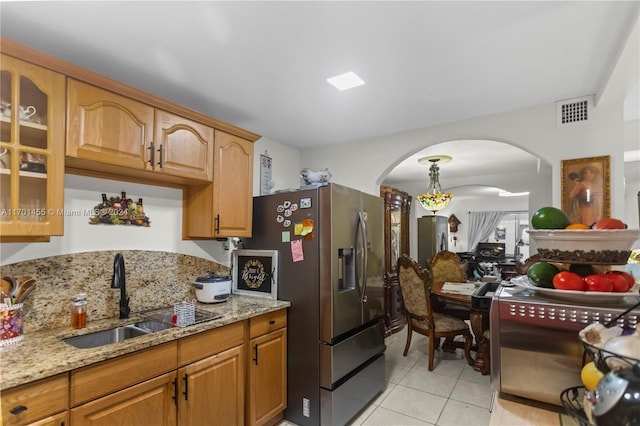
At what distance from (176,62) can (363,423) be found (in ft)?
9.38

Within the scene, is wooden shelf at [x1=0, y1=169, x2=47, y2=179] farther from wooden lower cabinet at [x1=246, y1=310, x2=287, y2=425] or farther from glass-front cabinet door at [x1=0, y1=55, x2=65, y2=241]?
wooden lower cabinet at [x1=246, y1=310, x2=287, y2=425]

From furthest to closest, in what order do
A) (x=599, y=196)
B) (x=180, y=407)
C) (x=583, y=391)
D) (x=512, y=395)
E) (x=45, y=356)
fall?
(x=599, y=196)
(x=180, y=407)
(x=45, y=356)
(x=512, y=395)
(x=583, y=391)

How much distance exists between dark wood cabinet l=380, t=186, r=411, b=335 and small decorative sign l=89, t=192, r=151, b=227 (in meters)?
3.20

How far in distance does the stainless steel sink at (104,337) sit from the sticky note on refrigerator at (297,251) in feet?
3.60

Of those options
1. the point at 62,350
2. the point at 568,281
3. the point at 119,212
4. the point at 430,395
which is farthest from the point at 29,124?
the point at 430,395

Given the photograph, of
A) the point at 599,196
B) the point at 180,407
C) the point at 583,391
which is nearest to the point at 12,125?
the point at 180,407

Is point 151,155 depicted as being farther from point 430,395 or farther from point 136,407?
point 430,395

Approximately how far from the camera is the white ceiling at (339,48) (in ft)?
4.96

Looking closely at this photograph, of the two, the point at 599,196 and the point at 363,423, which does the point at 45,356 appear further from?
the point at 599,196

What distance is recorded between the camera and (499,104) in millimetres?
2600

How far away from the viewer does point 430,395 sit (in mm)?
2807

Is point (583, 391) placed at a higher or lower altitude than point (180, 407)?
higher

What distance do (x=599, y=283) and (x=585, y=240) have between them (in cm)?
13

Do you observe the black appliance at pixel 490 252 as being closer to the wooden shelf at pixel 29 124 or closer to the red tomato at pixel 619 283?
the red tomato at pixel 619 283
